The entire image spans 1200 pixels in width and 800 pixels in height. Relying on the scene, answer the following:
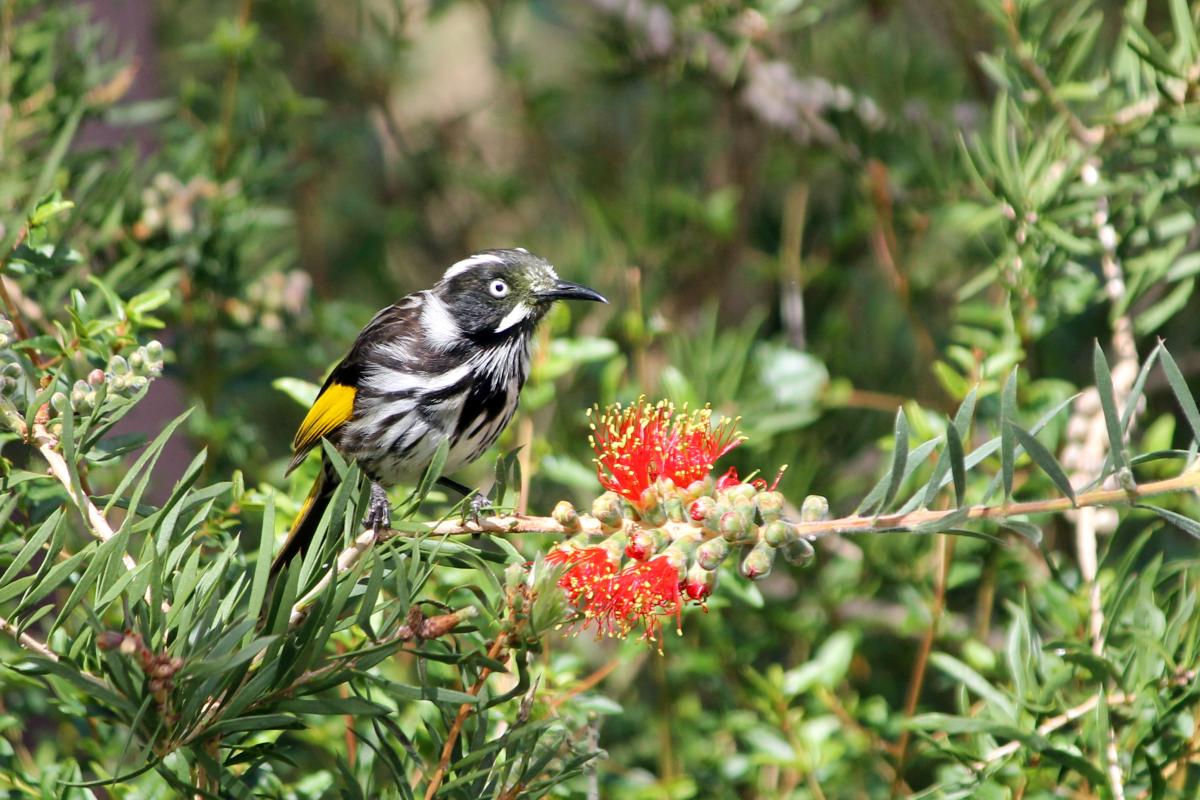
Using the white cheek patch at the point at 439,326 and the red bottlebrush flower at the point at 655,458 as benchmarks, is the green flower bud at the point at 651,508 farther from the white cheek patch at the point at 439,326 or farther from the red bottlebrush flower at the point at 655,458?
the white cheek patch at the point at 439,326

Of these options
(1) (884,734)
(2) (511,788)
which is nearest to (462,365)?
(1) (884,734)

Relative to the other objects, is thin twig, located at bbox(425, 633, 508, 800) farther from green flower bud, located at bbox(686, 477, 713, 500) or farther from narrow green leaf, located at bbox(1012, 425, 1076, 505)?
narrow green leaf, located at bbox(1012, 425, 1076, 505)

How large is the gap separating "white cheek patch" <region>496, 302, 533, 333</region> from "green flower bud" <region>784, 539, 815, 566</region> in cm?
162

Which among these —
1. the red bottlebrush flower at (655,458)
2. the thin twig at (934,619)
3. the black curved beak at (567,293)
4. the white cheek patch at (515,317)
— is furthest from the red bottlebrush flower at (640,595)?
the white cheek patch at (515,317)

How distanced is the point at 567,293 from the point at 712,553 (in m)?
1.58

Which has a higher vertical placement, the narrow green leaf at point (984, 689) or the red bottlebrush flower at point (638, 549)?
the red bottlebrush flower at point (638, 549)

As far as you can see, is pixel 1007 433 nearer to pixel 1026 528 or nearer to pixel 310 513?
pixel 1026 528

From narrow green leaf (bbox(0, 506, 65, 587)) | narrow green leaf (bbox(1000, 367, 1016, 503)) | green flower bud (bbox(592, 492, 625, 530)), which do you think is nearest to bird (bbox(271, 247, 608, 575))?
narrow green leaf (bbox(0, 506, 65, 587))

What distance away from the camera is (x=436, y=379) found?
9.63 feet

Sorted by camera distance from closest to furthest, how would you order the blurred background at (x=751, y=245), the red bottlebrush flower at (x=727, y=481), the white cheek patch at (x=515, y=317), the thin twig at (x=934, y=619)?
the red bottlebrush flower at (x=727, y=481) < the thin twig at (x=934, y=619) < the blurred background at (x=751, y=245) < the white cheek patch at (x=515, y=317)

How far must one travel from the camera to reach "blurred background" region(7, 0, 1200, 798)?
2.51m

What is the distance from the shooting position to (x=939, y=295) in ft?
13.1

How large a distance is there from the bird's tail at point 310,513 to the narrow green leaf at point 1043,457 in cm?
149

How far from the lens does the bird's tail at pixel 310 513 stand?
2.51 m
